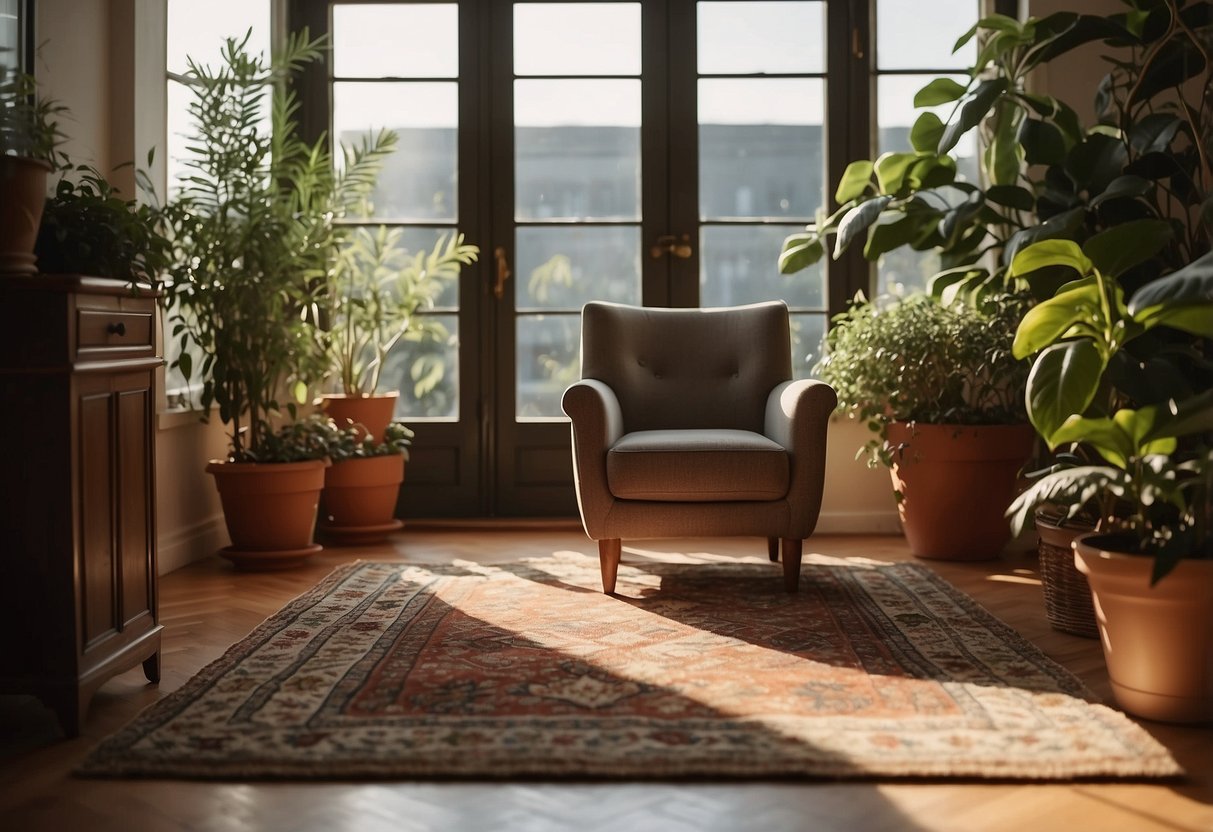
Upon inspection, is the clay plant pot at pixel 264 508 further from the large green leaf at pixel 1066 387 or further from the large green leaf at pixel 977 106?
the large green leaf at pixel 1066 387

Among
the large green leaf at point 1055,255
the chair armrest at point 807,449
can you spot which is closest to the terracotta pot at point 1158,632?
the large green leaf at point 1055,255

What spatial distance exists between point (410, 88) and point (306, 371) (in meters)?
1.46

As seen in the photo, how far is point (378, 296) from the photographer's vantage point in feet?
15.0

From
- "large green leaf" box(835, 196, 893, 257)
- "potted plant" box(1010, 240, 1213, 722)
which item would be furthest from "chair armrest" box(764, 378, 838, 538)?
"potted plant" box(1010, 240, 1213, 722)

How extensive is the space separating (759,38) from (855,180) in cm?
97

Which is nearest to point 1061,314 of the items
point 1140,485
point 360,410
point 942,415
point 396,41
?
point 1140,485

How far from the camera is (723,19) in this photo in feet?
16.4

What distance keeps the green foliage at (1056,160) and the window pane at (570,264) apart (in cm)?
79

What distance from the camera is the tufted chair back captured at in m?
4.09

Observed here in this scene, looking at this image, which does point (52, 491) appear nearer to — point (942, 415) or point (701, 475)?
point (701, 475)

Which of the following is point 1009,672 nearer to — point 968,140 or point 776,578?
point 776,578

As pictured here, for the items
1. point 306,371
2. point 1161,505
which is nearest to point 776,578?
point 1161,505

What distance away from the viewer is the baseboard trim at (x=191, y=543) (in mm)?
→ 4059

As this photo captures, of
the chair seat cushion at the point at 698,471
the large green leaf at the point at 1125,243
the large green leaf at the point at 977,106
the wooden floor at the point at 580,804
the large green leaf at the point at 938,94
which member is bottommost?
the wooden floor at the point at 580,804
